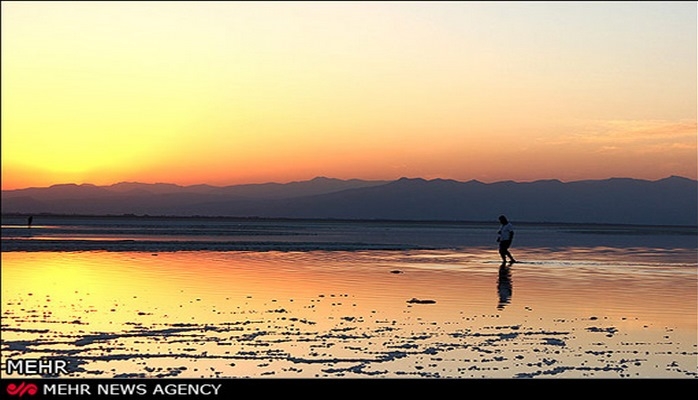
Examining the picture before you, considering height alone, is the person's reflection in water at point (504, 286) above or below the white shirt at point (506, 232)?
below

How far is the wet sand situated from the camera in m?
11.3

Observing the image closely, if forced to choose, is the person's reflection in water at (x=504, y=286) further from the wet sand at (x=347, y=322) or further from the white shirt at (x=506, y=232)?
the white shirt at (x=506, y=232)

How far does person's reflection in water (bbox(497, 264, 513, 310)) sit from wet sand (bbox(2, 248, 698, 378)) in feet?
0.19
